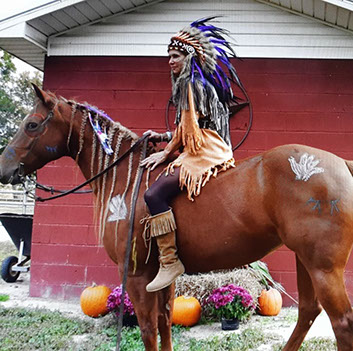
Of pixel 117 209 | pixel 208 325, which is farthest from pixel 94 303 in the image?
pixel 117 209

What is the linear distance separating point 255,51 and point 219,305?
3559 millimetres

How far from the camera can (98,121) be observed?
3.24 m

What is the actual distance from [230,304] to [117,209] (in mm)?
2096

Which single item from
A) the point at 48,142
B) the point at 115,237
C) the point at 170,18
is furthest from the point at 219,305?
the point at 170,18

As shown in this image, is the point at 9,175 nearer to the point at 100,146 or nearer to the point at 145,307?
the point at 100,146

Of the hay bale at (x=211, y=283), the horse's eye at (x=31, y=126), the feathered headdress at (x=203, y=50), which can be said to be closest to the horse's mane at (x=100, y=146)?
the horse's eye at (x=31, y=126)

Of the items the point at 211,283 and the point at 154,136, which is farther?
the point at 211,283

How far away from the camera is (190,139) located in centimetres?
270

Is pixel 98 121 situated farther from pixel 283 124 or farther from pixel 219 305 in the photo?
pixel 283 124

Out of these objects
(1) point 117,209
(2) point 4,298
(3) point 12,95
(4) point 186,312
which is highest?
(3) point 12,95

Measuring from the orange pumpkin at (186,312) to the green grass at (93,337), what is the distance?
81 millimetres

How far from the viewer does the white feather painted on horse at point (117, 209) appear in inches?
114

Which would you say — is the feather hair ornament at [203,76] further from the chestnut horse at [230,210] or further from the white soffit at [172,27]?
the white soffit at [172,27]

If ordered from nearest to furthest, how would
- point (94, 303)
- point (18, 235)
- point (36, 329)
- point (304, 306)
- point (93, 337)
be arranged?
point (304, 306)
point (93, 337)
point (36, 329)
point (94, 303)
point (18, 235)
